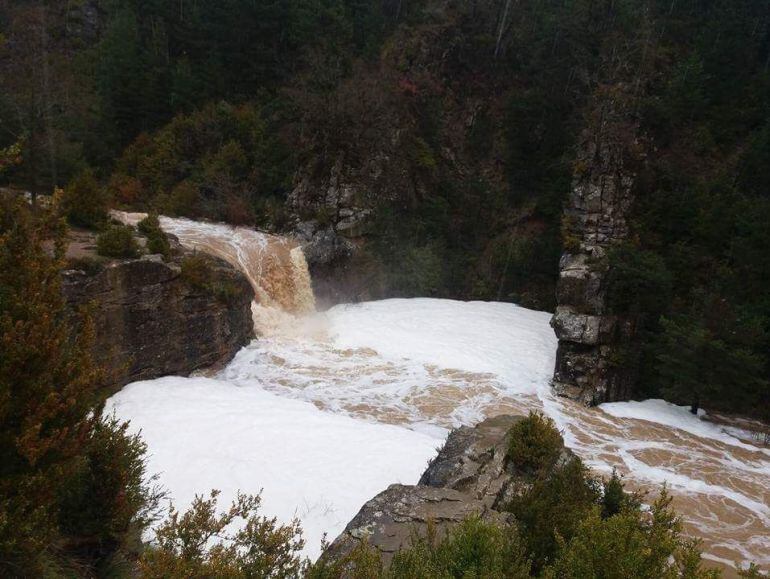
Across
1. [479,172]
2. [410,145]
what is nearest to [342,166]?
[410,145]

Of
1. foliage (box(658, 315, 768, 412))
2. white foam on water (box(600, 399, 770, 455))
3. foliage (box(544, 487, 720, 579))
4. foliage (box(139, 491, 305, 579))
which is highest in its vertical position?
foliage (box(544, 487, 720, 579))

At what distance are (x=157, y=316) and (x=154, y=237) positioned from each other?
2324mm

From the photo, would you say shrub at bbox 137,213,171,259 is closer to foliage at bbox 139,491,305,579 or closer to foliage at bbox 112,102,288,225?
foliage at bbox 112,102,288,225

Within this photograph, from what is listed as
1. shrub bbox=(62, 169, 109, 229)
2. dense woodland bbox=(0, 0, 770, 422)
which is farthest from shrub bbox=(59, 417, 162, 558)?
dense woodland bbox=(0, 0, 770, 422)

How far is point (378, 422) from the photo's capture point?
1204 cm

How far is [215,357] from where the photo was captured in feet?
47.4

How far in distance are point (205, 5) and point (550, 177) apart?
2264 centimetres

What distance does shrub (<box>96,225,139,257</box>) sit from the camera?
38.8ft

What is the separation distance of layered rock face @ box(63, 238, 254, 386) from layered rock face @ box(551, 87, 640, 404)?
1074cm

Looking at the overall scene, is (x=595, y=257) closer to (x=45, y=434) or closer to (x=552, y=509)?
(x=552, y=509)

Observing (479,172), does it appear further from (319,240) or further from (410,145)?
(319,240)

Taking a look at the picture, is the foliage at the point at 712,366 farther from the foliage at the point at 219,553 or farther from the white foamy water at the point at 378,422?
the foliage at the point at 219,553

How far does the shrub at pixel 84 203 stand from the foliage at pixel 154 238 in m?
1.06

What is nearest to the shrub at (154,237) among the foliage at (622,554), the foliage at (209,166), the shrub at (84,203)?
the shrub at (84,203)
